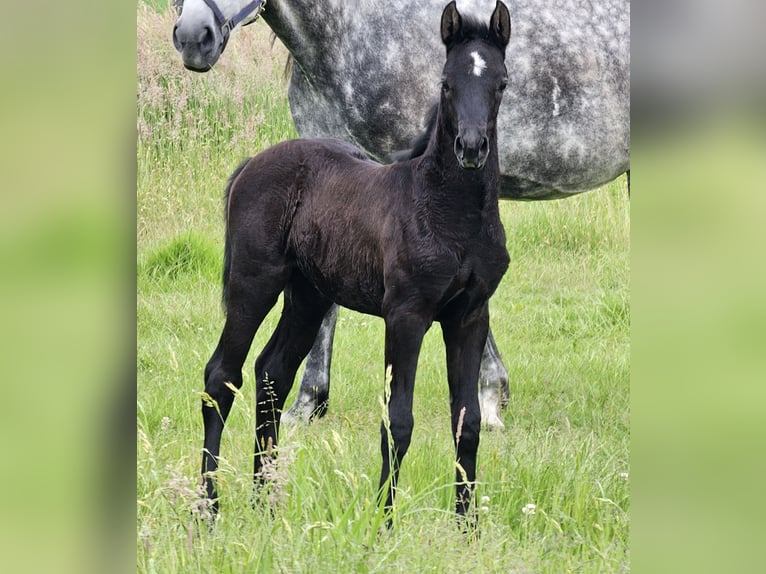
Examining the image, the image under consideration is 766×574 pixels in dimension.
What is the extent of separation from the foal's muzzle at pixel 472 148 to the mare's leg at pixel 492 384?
1.36 m

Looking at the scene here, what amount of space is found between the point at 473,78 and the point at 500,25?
0.22m

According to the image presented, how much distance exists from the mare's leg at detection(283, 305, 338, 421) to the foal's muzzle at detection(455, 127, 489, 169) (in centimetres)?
128

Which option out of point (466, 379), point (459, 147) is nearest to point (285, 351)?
point (466, 379)

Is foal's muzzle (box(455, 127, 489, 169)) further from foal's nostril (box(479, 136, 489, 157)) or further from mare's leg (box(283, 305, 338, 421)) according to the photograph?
mare's leg (box(283, 305, 338, 421))

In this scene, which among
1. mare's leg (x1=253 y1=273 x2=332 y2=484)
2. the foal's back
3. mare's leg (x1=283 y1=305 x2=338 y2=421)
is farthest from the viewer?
A: mare's leg (x1=283 y1=305 x2=338 y2=421)

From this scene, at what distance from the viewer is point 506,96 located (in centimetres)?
434

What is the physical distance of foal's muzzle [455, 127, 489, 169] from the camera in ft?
9.50

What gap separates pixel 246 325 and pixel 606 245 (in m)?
1.58

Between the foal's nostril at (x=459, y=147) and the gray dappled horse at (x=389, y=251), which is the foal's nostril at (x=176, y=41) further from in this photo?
the foal's nostril at (x=459, y=147)

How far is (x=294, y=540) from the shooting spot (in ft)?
9.73

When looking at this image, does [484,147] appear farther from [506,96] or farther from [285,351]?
[506,96]

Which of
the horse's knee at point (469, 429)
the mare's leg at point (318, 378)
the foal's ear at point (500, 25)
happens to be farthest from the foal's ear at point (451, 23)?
the mare's leg at point (318, 378)

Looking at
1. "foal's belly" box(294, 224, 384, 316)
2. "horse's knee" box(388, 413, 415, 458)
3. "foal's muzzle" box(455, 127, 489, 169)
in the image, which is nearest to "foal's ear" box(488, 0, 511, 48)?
"foal's muzzle" box(455, 127, 489, 169)
